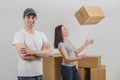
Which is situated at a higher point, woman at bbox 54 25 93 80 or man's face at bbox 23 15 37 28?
man's face at bbox 23 15 37 28

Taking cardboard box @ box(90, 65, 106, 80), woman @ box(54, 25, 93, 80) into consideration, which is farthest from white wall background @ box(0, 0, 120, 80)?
woman @ box(54, 25, 93, 80)

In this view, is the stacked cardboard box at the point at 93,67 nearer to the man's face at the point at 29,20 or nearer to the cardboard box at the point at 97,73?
the cardboard box at the point at 97,73

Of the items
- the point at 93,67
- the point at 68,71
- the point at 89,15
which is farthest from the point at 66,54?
the point at 93,67

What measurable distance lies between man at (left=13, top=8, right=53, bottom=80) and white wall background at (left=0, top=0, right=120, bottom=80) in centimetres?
111

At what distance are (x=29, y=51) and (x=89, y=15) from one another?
1323 millimetres

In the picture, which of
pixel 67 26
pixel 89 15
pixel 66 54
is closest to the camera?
pixel 66 54

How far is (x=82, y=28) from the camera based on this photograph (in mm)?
4145

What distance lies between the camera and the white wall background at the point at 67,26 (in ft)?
12.0

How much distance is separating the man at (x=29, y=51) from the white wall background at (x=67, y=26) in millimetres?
1111

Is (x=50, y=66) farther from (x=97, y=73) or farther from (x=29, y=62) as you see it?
(x=29, y=62)

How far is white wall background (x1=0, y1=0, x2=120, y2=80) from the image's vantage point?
3.67 meters

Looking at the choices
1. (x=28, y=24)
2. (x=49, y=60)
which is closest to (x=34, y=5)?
(x=49, y=60)

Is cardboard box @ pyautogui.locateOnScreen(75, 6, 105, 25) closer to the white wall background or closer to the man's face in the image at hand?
the white wall background

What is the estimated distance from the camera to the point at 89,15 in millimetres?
3553
